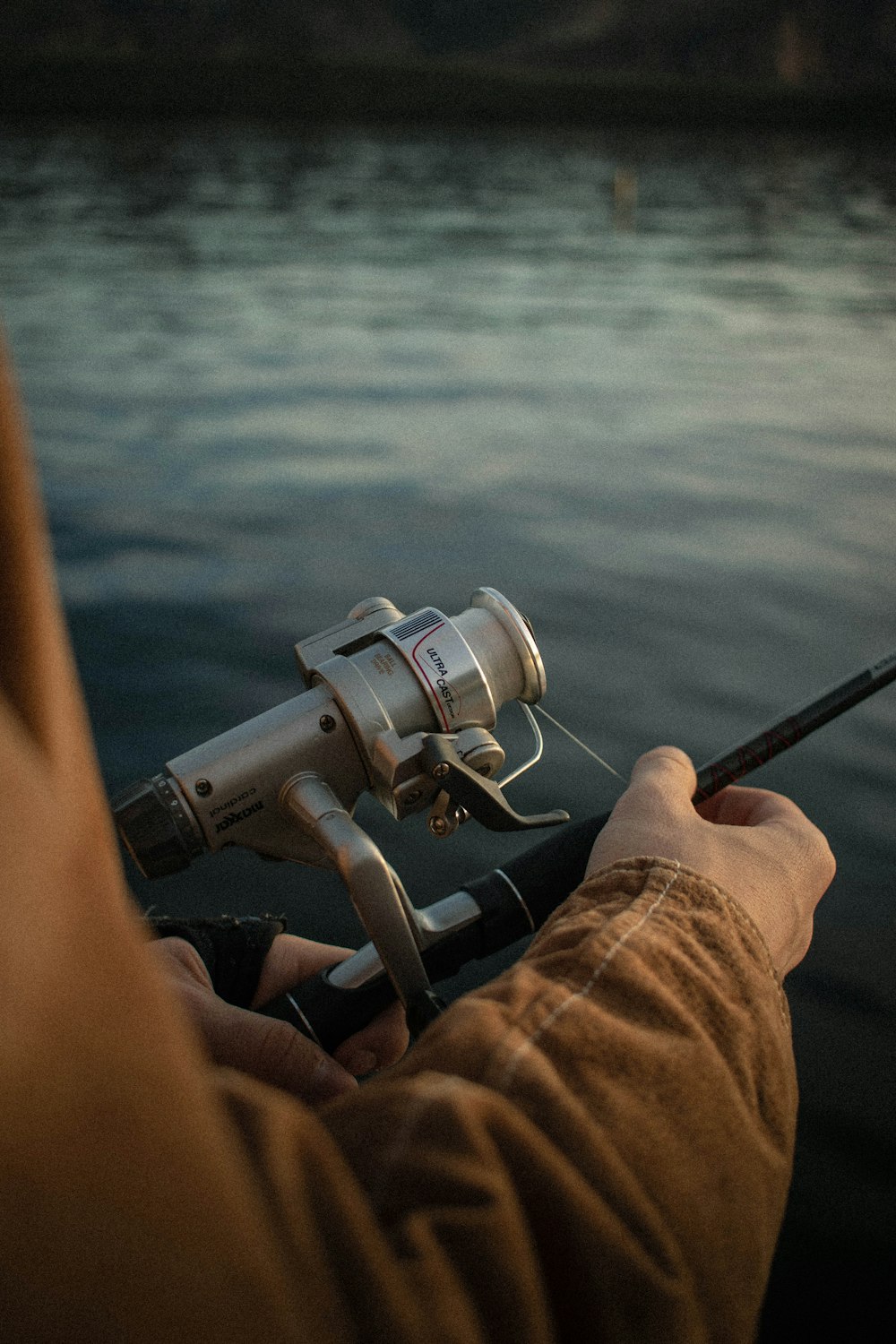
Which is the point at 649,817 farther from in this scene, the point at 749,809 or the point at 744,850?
the point at 749,809

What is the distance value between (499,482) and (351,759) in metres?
4.89

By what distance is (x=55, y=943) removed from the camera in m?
0.47

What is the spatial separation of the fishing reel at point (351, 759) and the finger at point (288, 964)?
1.31 feet

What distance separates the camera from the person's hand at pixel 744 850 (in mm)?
1374

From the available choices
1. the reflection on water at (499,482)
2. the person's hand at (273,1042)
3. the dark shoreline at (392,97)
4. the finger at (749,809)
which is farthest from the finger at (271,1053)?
the dark shoreline at (392,97)

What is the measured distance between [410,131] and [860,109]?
88.3 feet

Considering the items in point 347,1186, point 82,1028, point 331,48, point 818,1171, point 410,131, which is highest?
point 331,48

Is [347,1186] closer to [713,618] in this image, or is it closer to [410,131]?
[713,618]

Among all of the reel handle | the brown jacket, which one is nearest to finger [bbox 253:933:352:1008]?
the reel handle

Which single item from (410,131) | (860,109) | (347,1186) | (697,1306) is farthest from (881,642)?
(860,109)

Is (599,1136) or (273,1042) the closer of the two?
(599,1136)

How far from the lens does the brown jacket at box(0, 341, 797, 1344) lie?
0.48 metres

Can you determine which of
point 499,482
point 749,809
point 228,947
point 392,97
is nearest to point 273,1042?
point 228,947

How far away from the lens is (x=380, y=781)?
1817 mm
